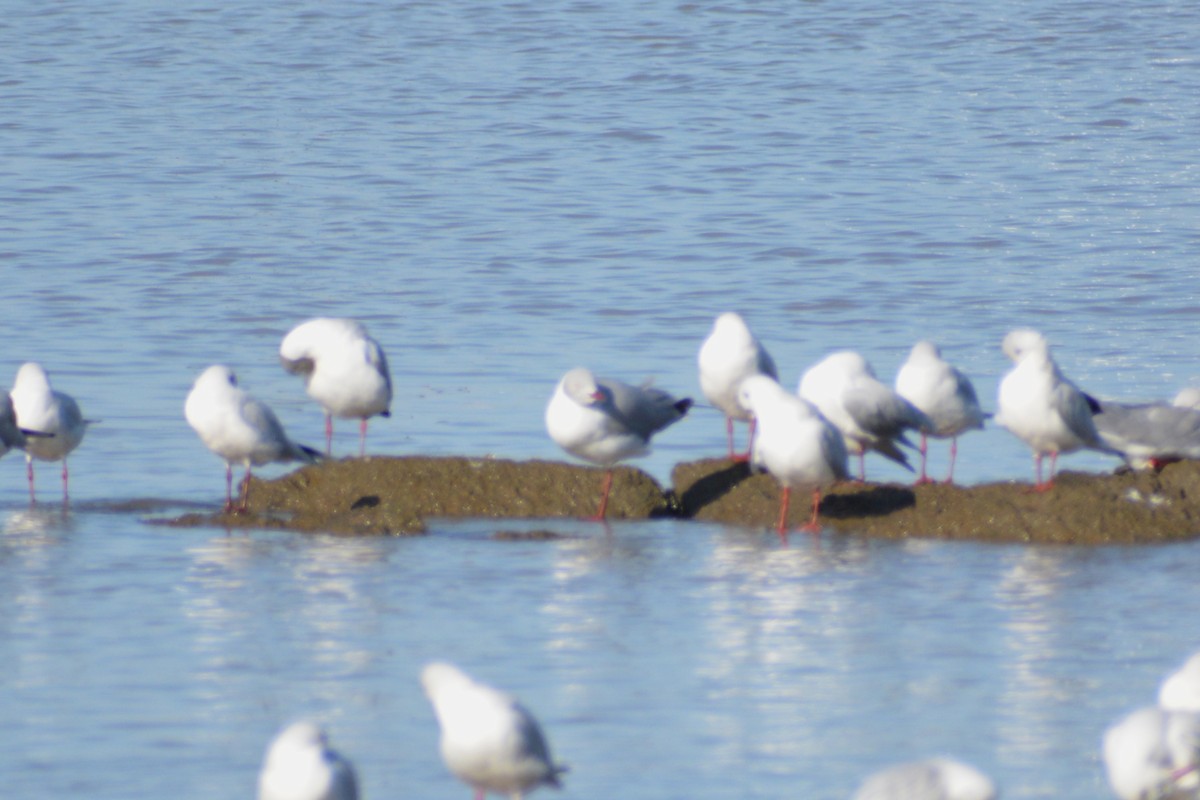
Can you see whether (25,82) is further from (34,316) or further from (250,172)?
(34,316)

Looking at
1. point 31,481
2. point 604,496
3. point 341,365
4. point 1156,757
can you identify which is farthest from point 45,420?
point 1156,757

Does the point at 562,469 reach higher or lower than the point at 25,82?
lower

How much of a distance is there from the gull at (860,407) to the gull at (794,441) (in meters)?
0.35

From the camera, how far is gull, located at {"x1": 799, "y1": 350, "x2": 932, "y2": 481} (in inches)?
379

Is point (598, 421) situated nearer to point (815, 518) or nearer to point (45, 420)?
point (815, 518)

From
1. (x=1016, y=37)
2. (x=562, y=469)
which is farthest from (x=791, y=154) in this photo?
(x=562, y=469)

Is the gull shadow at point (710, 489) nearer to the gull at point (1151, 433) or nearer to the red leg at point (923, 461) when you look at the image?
the red leg at point (923, 461)

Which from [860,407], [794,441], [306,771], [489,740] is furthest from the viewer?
[860,407]

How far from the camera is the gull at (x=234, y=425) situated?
379 inches

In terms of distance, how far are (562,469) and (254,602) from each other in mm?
2256

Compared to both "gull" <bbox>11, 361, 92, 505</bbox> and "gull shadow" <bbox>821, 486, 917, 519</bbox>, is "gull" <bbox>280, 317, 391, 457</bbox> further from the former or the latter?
"gull shadow" <bbox>821, 486, 917, 519</bbox>

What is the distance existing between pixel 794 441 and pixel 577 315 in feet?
21.2

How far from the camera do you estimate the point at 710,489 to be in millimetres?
9922

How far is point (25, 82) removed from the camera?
1131 inches
